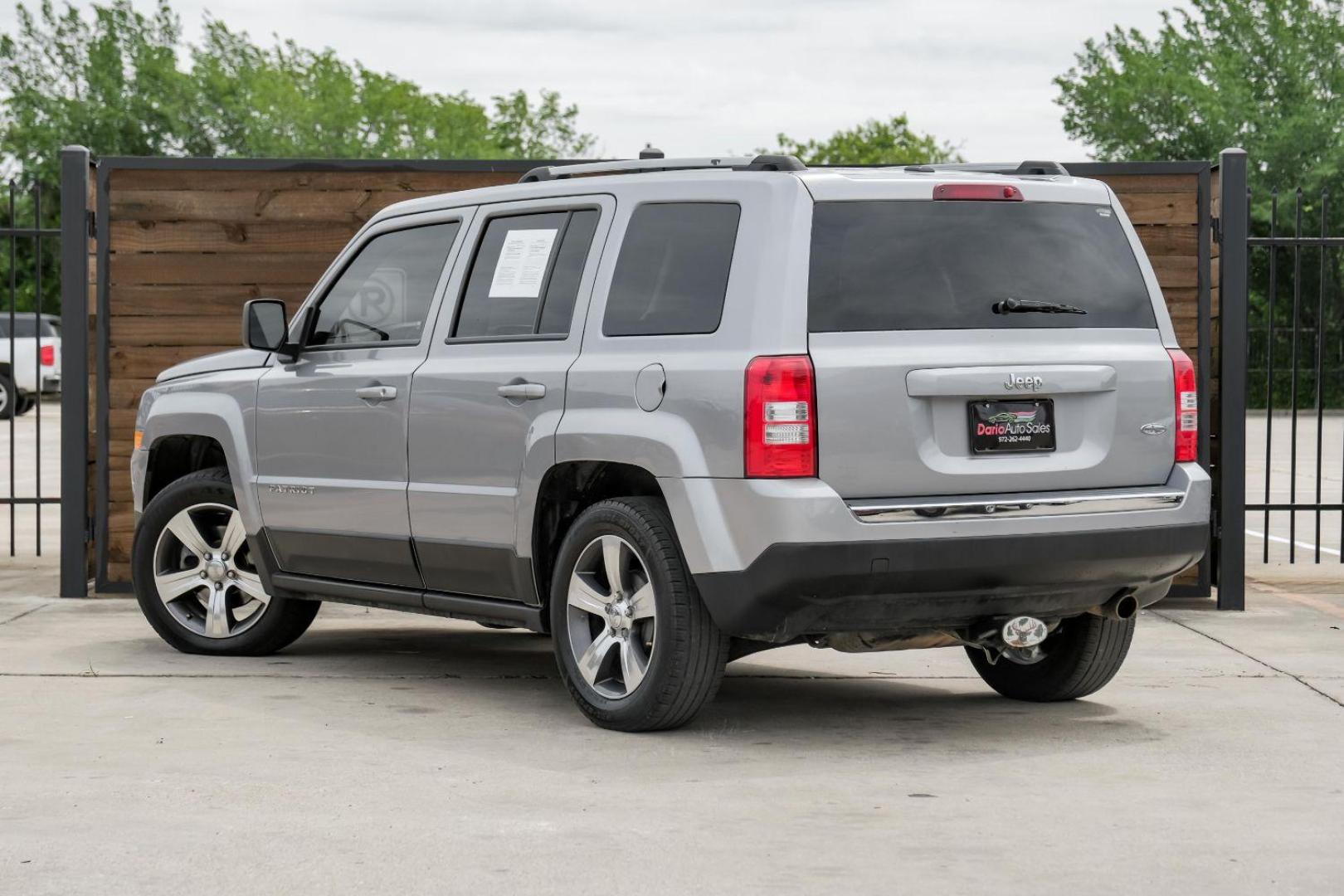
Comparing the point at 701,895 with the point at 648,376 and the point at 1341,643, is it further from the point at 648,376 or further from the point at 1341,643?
the point at 1341,643

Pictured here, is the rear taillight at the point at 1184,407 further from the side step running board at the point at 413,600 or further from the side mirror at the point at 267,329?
the side mirror at the point at 267,329

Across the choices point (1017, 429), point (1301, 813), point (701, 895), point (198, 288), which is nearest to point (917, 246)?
point (1017, 429)

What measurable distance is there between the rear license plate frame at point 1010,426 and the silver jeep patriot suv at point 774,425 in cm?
1

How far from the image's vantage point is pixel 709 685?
660cm

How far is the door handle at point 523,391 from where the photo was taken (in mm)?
7027

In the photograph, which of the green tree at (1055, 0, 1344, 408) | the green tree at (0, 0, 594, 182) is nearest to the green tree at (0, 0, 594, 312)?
the green tree at (0, 0, 594, 182)

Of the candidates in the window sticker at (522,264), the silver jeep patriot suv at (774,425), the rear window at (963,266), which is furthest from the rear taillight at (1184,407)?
the window sticker at (522,264)

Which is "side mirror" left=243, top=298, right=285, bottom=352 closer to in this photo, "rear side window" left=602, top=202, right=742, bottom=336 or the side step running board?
the side step running board

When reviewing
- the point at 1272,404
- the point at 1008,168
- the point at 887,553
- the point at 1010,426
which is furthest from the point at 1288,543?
the point at 887,553

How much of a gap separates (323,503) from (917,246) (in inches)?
112

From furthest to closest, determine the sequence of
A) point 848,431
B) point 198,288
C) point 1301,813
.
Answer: point 198,288 < point 848,431 < point 1301,813

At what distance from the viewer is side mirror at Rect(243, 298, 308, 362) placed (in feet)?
27.1

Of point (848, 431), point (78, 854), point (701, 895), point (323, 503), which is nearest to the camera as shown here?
point (701, 895)

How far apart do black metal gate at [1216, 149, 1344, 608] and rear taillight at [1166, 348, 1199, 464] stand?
3497mm
